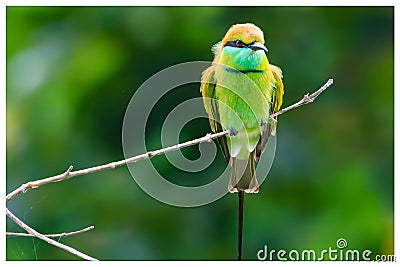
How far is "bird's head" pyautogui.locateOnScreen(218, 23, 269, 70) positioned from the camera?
82.9 inches

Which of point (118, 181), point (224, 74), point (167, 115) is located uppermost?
point (224, 74)

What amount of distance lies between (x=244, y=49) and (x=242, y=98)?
163 millimetres

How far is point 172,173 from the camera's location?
137 inches

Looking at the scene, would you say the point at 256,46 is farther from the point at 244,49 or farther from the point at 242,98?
the point at 242,98

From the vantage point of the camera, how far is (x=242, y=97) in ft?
7.26

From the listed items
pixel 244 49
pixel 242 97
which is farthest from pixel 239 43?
pixel 242 97

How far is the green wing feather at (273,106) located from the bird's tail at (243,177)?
3 centimetres

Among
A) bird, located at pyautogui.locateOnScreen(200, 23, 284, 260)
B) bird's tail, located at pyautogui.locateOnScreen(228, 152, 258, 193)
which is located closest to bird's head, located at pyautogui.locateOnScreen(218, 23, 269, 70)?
bird, located at pyautogui.locateOnScreen(200, 23, 284, 260)

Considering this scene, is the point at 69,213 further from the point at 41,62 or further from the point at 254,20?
the point at 254,20

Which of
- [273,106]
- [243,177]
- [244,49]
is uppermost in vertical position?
[244,49]

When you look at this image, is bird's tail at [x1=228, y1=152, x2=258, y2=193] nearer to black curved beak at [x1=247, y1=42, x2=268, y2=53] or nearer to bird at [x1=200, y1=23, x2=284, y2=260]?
bird at [x1=200, y1=23, x2=284, y2=260]

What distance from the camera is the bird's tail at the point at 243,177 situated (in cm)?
227
